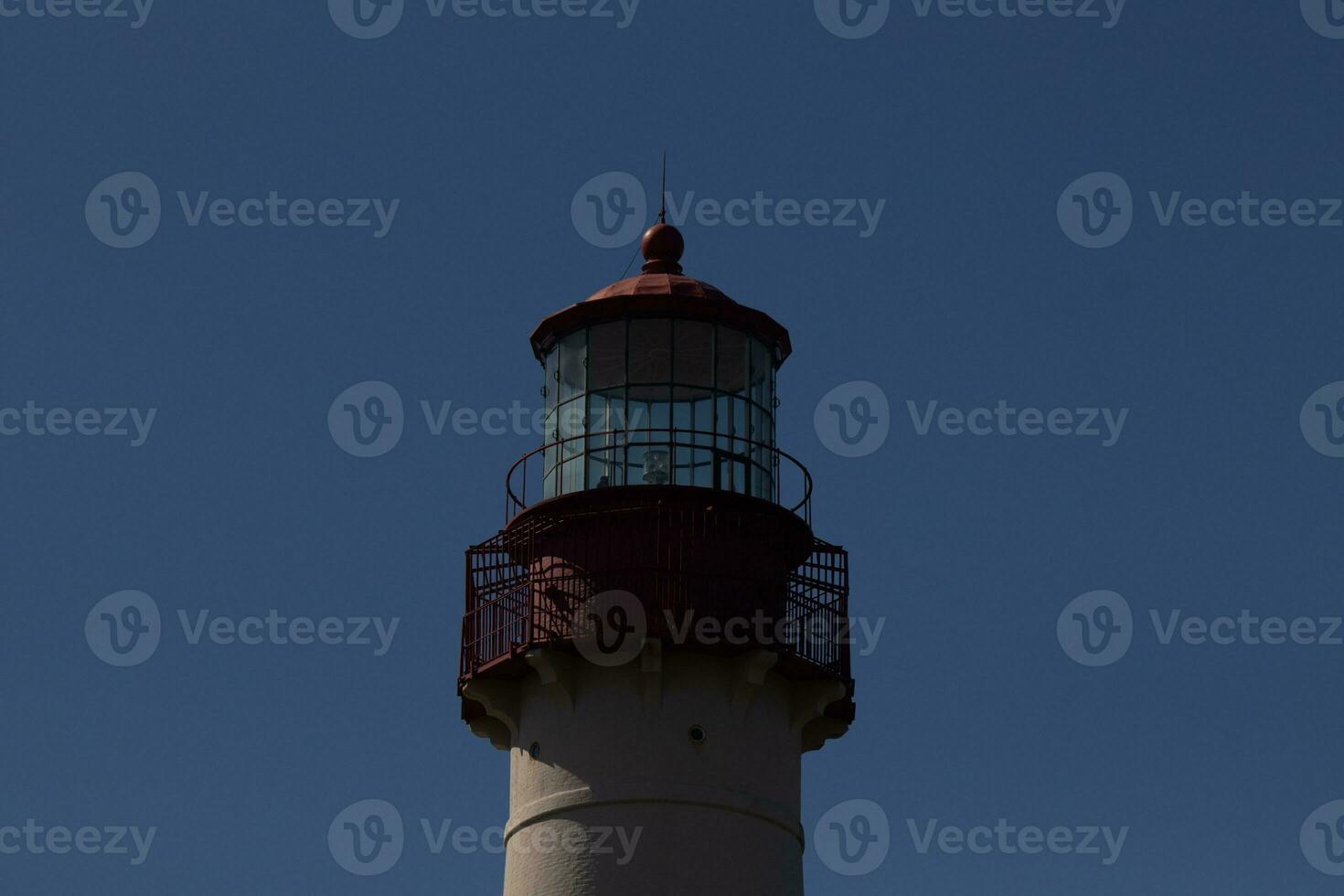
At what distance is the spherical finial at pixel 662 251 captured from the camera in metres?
32.1

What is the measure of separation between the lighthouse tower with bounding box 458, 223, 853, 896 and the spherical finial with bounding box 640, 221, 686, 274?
74cm

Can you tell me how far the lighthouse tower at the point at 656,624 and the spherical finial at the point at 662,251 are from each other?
0.74 m

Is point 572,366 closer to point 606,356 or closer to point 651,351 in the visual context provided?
point 606,356

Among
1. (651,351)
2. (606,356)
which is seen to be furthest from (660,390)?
(606,356)

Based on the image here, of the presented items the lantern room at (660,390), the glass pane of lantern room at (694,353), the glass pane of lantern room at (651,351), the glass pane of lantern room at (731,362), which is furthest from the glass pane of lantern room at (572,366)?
the glass pane of lantern room at (731,362)

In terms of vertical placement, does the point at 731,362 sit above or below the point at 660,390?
above

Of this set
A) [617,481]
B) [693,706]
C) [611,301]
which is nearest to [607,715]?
[693,706]

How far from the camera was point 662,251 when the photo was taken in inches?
1267

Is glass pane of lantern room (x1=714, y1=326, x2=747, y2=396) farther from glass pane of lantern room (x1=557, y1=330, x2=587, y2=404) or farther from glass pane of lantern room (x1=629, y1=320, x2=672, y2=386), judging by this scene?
glass pane of lantern room (x1=557, y1=330, x2=587, y2=404)

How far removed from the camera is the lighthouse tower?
28.7 meters

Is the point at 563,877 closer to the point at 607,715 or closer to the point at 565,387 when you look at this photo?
the point at 607,715

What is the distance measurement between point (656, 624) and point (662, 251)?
5762mm

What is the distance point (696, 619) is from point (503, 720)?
3.03 m

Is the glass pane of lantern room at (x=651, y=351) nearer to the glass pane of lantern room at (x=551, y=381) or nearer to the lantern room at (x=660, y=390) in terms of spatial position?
the lantern room at (x=660, y=390)
